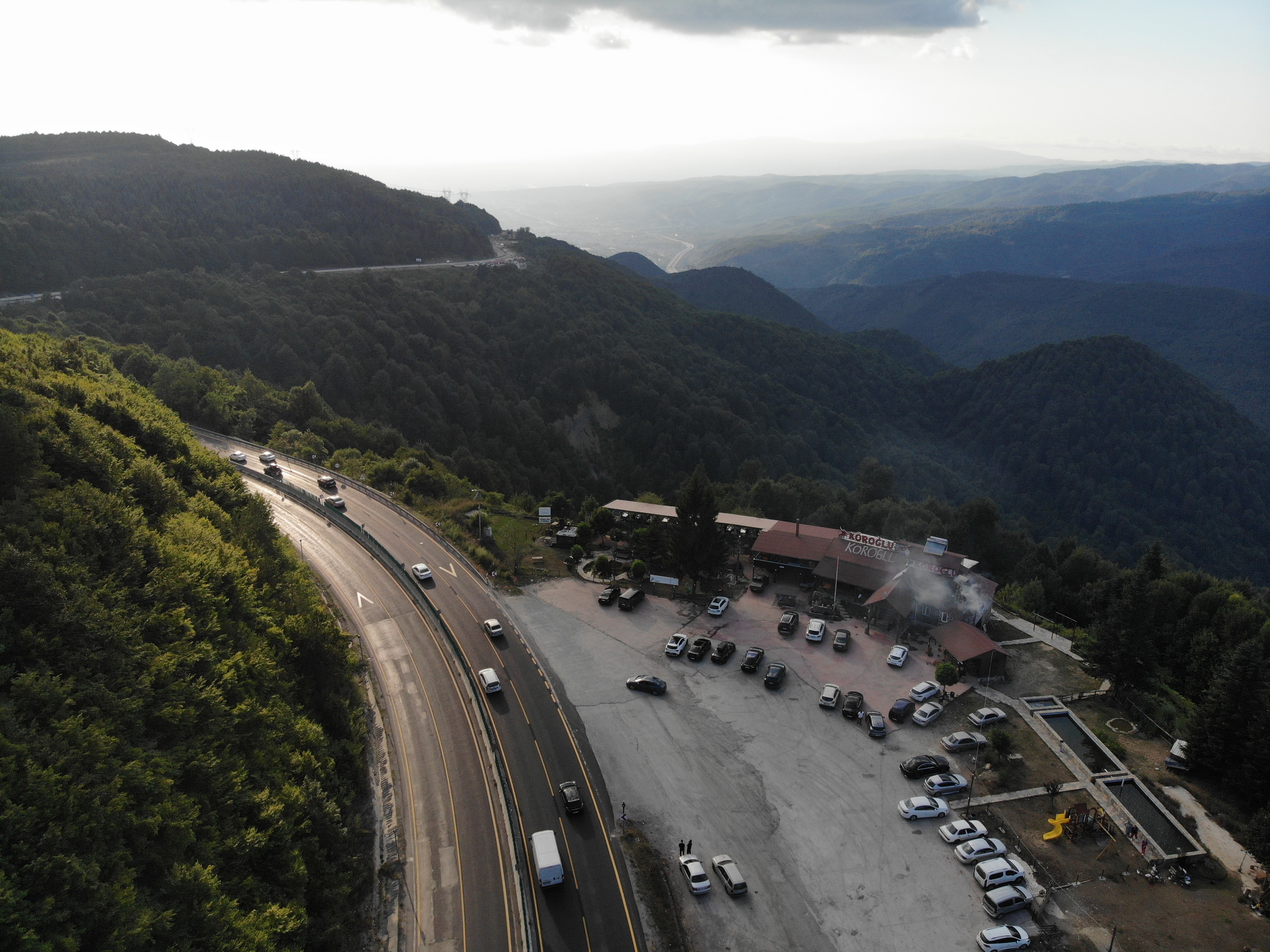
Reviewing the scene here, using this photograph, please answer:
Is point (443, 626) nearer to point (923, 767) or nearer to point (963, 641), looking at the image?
point (923, 767)

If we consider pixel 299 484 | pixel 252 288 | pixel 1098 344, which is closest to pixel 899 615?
pixel 299 484

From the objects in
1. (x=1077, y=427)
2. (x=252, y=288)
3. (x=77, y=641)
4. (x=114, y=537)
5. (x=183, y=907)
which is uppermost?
(x=252, y=288)

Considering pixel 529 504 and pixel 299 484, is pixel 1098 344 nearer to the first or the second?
pixel 529 504

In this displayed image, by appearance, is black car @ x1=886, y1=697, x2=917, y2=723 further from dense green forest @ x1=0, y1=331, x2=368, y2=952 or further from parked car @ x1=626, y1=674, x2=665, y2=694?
dense green forest @ x1=0, y1=331, x2=368, y2=952

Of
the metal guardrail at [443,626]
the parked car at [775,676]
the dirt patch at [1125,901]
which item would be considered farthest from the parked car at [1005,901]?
the metal guardrail at [443,626]

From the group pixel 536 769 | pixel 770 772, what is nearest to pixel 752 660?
pixel 770 772

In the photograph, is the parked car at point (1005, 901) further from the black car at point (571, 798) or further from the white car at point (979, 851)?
the black car at point (571, 798)
